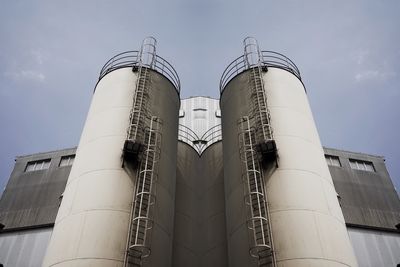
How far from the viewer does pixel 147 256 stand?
445 inches

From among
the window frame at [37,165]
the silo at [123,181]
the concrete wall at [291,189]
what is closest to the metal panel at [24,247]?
the window frame at [37,165]

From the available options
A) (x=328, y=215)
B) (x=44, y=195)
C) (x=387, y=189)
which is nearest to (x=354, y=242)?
(x=387, y=189)

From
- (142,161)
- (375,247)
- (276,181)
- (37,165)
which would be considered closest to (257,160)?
(276,181)

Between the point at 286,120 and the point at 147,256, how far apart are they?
25.7ft

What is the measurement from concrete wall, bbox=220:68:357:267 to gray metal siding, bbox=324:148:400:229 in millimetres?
11841

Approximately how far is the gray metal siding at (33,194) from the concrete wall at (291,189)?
14741 mm

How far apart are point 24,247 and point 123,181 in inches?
549

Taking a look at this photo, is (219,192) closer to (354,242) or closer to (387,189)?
(354,242)

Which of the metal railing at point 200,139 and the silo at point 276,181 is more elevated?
the metal railing at point 200,139

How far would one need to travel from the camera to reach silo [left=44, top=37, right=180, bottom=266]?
1088cm

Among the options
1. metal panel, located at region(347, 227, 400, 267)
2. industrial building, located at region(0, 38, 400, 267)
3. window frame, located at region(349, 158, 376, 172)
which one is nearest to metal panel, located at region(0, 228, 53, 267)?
industrial building, located at region(0, 38, 400, 267)

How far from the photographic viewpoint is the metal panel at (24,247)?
20.9m

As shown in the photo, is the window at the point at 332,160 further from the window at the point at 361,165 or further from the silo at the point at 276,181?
the silo at the point at 276,181

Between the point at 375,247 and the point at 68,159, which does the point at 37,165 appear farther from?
the point at 375,247
